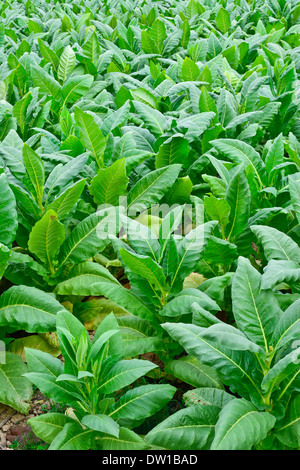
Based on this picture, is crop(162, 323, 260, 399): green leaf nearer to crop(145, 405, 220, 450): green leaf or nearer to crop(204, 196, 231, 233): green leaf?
crop(145, 405, 220, 450): green leaf

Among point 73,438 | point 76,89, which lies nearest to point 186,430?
point 73,438

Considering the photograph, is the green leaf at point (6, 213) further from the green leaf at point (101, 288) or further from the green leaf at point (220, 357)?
Result: the green leaf at point (220, 357)

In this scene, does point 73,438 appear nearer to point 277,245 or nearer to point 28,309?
point 28,309

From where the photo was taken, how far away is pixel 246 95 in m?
3.67

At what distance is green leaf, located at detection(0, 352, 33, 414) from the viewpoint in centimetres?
229

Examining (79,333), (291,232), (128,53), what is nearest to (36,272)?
(79,333)

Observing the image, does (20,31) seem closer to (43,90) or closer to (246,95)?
(43,90)

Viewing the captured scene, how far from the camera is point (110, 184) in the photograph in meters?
2.81

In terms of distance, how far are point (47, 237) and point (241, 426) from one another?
1.37m

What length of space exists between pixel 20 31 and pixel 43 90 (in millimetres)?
3018

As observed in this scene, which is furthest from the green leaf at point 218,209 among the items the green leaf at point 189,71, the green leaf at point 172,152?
the green leaf at point 189,71

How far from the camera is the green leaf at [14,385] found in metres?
2.29

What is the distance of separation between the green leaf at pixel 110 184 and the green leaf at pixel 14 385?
3.24 feet

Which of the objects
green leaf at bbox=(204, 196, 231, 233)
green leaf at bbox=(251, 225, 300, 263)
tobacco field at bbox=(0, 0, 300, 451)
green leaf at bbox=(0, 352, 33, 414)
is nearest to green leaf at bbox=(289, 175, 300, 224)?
tobacco field at bbox=(0, 0, 300, 451)
